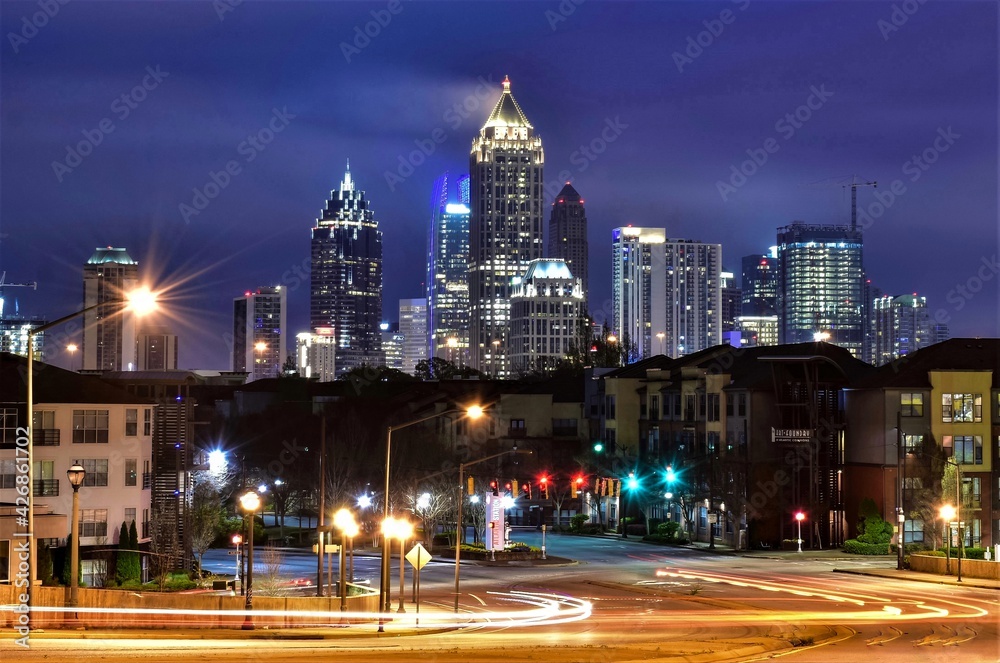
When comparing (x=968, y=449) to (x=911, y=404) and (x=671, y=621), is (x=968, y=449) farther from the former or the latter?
(x=671, y=621)

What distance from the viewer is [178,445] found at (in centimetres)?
6581

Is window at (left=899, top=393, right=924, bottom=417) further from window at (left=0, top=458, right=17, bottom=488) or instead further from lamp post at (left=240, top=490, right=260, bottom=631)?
window at (left=0, top=458, right=17, bottom=488)

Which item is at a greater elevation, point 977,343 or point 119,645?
point 977,343

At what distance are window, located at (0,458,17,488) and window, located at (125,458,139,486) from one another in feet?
21.4

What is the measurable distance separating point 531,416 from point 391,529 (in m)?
68.0

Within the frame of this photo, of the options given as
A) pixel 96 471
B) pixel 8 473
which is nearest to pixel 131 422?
pixel 96 471

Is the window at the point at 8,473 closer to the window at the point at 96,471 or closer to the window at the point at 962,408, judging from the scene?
the window at the point at 96,471

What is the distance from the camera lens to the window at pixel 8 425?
56.2 meters

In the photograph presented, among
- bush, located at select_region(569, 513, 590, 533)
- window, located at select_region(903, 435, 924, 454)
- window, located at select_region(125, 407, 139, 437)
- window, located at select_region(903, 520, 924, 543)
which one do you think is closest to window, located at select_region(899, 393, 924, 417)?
window, located at select_region(903, 435, 924, 454)

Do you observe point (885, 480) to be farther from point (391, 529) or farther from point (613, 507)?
point (391, 529)

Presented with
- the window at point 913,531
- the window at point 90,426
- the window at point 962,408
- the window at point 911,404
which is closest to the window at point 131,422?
the window at point 90,426

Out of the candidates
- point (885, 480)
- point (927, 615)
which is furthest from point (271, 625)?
point (885, 480)

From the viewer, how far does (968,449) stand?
3278 inches

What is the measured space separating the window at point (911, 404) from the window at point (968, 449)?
9.35ft
